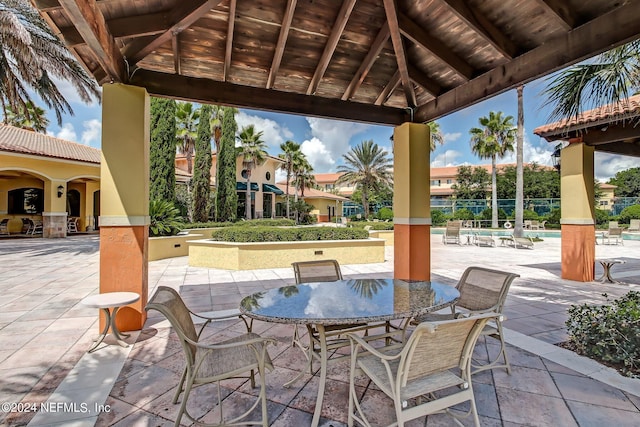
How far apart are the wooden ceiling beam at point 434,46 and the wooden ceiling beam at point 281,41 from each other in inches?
54.6

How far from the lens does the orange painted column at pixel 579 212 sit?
7328 millimetres

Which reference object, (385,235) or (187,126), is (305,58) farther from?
(187,126)

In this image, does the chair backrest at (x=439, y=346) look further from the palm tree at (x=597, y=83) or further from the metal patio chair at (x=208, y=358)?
the palm tree at (x=597, y=83)

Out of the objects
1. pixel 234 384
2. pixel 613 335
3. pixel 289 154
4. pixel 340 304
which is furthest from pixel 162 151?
pixel 613 335

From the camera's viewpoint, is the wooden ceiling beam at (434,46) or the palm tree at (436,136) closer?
the wooden ceiling beam at (434,46)

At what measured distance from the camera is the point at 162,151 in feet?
48.3

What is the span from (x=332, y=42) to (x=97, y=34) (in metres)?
2.75

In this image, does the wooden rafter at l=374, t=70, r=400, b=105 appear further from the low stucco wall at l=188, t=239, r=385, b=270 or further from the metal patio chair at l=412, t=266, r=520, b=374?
the low stucco wall at l=188, t=239, r=385, b=270

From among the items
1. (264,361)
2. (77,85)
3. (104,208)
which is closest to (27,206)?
(77,85)

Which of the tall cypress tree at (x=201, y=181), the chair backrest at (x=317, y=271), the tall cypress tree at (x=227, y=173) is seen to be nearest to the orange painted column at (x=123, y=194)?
the chair backrest at (x=317, y=271)

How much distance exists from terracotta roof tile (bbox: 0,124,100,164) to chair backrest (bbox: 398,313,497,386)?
1779 centimetres

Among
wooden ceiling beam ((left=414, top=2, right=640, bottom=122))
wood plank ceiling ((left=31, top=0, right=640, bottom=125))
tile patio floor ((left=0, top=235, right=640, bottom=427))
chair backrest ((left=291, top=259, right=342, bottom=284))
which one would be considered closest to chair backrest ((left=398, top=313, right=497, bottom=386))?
tile patio floor ((left=0, top=235, right=640, bottom=427))

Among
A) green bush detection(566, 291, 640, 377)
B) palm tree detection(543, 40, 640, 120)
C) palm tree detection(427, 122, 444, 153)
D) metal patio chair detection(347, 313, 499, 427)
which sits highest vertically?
palm tree detection(427, 122, 444, 153)

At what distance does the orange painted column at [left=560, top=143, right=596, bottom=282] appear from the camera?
733 cm
